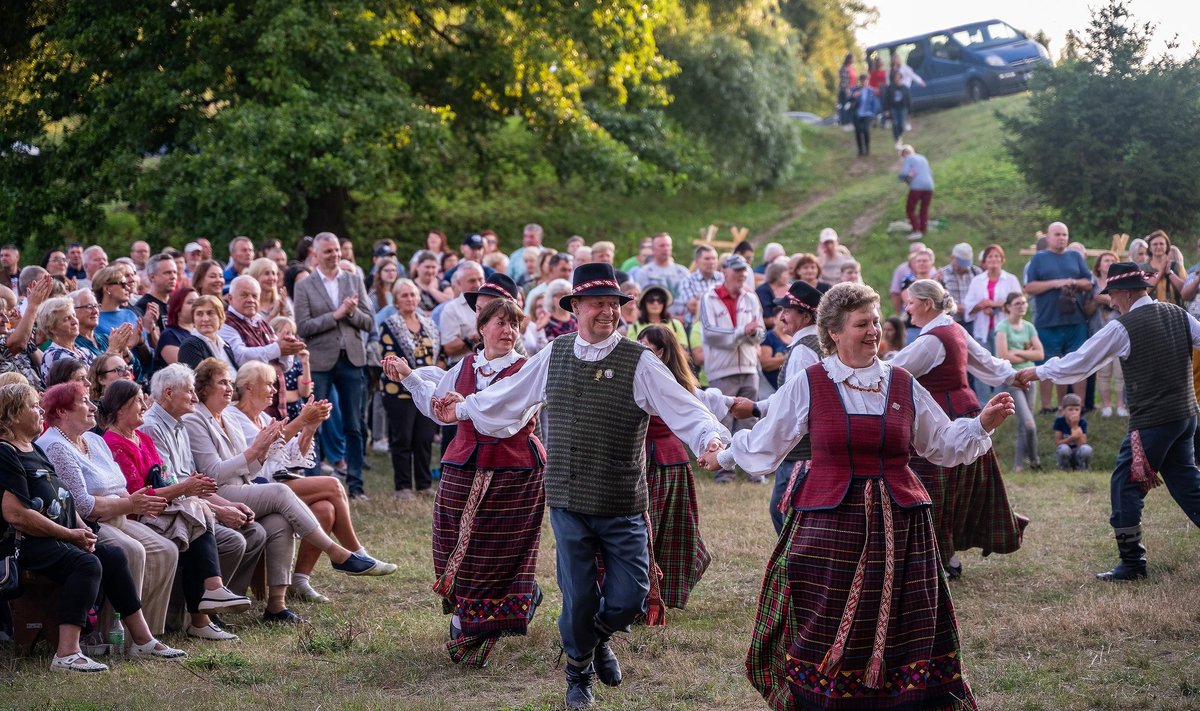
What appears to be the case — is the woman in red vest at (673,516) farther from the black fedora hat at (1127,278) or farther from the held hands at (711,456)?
the black fedora hat at (1127,278)

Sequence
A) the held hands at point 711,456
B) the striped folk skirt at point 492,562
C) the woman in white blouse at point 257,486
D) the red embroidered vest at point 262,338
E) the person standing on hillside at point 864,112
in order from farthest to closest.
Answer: the person standing on hillside at point 864,112 < the red embroidered vest at point 262,338 < the woman in white blouse at point 257,486 < the striped folk skirt at point 492,562 < the held hands at point 711,456

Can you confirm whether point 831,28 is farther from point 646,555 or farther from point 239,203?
point 646,555

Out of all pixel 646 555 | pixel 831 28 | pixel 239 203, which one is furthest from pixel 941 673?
pixel 831 28

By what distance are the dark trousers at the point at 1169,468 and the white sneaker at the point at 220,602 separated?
206 inches

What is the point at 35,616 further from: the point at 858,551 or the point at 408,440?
the point at 408,440

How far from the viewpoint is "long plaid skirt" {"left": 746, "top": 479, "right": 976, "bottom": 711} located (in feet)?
16.2

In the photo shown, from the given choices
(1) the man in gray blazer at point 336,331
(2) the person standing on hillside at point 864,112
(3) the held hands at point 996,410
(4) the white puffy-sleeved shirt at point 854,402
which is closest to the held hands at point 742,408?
(4) the white puffy-sleeved shirt at point 854,402

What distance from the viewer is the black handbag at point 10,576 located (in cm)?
636

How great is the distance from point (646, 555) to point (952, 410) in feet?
9.21

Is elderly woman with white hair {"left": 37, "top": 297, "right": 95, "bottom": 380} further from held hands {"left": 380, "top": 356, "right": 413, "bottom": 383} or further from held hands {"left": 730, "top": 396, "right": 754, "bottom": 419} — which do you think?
held hands {"left": 730, "top": 396, "right": 754, "bottom": 419}

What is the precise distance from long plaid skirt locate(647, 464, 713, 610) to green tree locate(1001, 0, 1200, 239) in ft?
43.8

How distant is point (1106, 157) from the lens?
62.5ft

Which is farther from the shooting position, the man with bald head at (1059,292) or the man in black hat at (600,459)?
the man with bald head at (1059,292)

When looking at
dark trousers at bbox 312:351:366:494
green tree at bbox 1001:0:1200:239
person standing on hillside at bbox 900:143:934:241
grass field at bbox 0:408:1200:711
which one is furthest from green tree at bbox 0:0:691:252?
grass field at bbox 0:408:1200:711
